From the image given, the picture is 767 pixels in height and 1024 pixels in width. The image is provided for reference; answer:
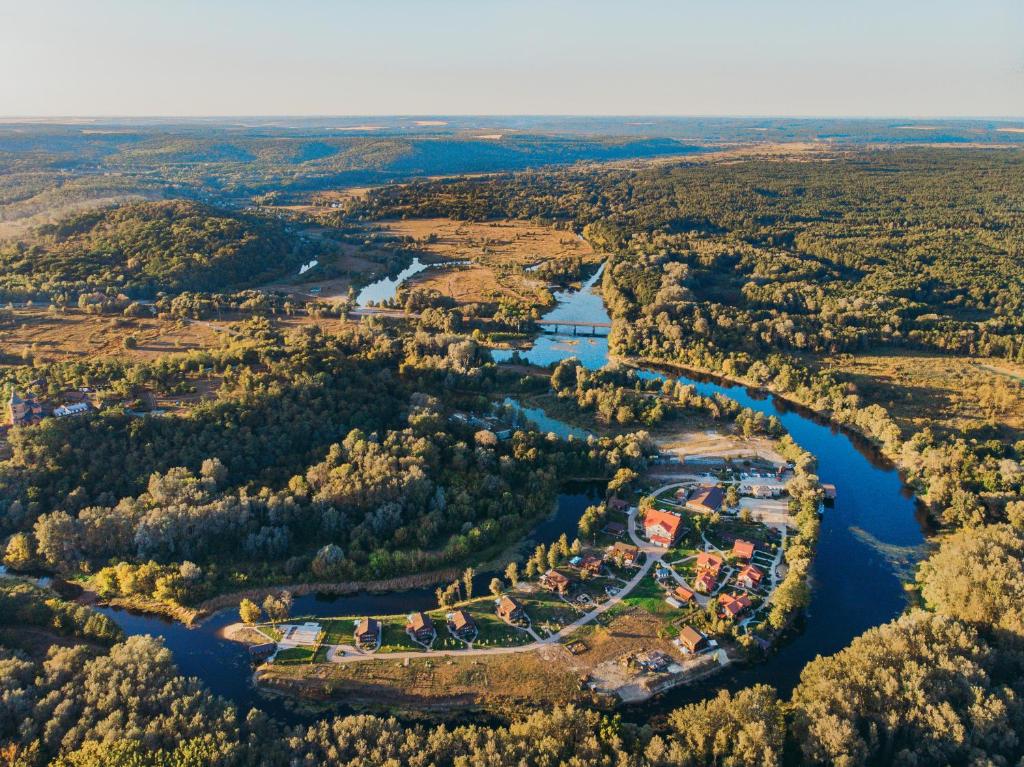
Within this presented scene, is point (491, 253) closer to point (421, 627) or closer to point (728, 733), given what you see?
point (421, 627)

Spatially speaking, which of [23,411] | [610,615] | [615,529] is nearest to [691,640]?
[610,615]

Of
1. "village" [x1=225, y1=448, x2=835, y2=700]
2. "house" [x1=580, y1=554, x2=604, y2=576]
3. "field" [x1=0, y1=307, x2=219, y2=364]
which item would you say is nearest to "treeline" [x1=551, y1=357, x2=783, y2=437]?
"village" [x1=225, y1=448, x2=835, y2=700]

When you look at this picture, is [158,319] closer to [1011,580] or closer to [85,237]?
[85,237]

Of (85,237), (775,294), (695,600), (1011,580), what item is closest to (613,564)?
(695,600)

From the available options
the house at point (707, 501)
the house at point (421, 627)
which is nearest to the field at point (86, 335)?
the house at point (421, 627)

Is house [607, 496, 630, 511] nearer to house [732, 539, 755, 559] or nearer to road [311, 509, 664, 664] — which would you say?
house [732, 539, 755, 559]
